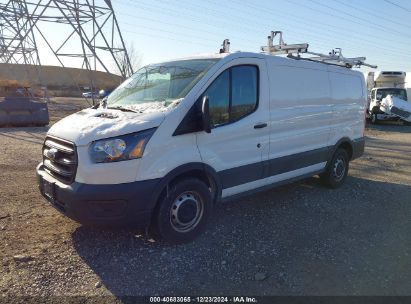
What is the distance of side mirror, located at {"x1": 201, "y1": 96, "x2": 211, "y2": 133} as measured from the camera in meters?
4.21

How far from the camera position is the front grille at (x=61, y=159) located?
400 cm

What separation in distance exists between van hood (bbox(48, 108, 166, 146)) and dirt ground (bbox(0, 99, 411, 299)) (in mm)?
1214

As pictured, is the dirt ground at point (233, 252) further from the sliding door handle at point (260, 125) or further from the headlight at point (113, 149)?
the sliding door handle at point (260, 125)

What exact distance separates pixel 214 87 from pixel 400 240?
9.50 ft

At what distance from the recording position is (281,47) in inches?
278

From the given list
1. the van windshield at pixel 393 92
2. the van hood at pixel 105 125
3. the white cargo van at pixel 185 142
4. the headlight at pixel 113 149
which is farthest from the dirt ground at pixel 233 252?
the van windshield at pixel 393 92

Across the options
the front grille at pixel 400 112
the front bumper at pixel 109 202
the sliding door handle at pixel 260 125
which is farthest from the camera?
the front grille at pixel 400 112

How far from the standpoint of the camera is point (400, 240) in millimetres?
4879

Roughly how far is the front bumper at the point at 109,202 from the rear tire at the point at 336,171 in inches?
152

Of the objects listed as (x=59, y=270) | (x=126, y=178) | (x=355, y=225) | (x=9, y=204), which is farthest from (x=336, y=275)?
(x=9, y=204)

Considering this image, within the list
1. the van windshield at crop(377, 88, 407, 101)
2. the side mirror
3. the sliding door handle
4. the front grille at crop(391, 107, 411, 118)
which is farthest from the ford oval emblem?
the van windshield at crop(377, 88, 407, 101)

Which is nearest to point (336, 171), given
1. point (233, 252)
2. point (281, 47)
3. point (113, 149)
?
point (281, 47)

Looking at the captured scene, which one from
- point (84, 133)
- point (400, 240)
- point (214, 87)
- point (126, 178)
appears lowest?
point (400, 240)

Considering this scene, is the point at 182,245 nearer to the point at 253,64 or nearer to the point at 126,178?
the point at 126,178
